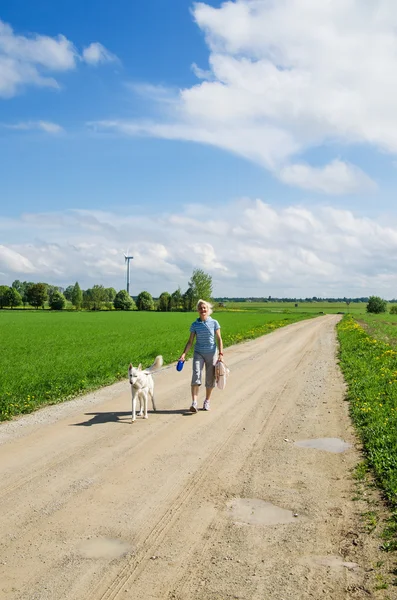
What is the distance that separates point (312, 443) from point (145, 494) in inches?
150

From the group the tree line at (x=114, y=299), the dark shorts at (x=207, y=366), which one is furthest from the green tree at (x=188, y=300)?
the dark shorts at (x=207, y=366)

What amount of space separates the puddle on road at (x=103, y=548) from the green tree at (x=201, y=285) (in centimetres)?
14461

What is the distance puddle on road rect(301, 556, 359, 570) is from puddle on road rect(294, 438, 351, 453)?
153 inches

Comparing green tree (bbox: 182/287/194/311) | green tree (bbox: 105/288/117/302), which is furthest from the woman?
Result: green tree (bbox: 105/288/117/302)

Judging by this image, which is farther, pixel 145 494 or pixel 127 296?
pixel 127 296

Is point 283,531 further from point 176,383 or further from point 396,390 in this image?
point 176,383

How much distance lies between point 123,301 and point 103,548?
485ft

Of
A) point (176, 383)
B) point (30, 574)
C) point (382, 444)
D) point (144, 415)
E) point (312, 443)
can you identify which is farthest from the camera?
point (176, 383)

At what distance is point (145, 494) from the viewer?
6.62 m

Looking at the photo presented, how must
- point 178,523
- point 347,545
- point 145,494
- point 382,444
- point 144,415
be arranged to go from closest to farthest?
point 347,545
point 178,523
point 145,494
point 382,444
point 144,415

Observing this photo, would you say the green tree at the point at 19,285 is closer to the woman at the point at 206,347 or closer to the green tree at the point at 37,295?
the green tree at the point at 37,295

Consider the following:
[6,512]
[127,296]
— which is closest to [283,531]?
[6,512]

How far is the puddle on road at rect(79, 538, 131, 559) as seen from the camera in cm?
502

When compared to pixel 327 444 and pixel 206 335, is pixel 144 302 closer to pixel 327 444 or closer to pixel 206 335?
pixel 206 335
